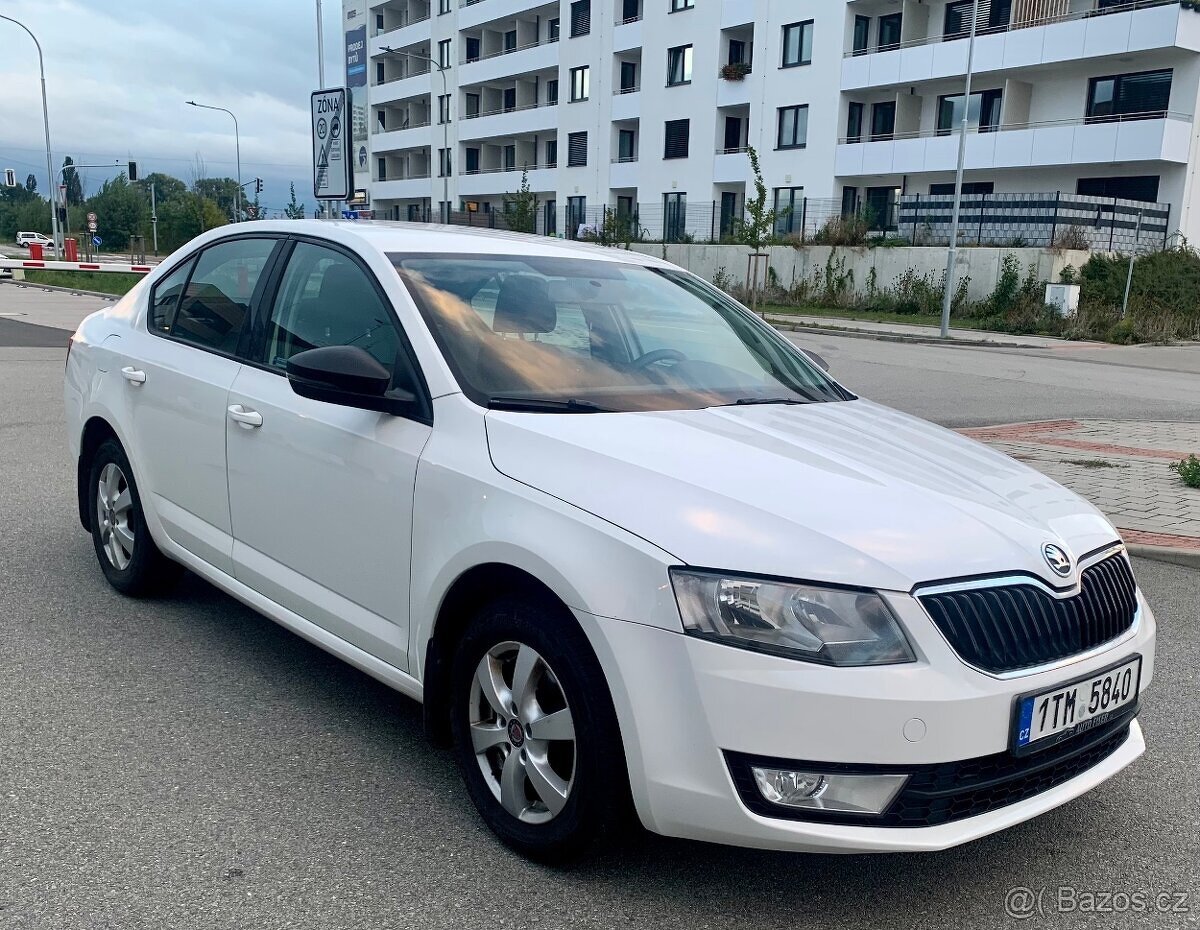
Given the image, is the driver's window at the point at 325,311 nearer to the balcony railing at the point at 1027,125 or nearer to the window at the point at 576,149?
the balcony railing at the point at 1027,125

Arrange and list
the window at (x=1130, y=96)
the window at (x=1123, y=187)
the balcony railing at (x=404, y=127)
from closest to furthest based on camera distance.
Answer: the window at (x=1130, y=96) < the window at (x=1123, y=187) < the balcony railing at (x=404, y=127)

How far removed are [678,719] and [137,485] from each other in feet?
10.1

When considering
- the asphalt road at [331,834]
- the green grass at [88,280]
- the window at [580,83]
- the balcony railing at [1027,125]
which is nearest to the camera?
the asphalt road at [331,834]

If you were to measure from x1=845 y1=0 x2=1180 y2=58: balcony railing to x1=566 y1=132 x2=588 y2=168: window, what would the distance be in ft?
55.4

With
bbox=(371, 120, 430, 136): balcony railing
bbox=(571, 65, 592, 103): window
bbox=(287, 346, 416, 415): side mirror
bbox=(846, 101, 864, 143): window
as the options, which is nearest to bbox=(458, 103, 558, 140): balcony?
bbox=(571, 65, 592, 103): window

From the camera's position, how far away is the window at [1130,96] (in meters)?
34.4

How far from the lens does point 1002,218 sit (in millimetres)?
32594

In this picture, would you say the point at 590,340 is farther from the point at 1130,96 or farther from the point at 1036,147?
the point at 1130,96

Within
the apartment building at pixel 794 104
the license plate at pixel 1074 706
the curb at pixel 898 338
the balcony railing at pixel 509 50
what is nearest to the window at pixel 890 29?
the apartment building at pixel 794 104

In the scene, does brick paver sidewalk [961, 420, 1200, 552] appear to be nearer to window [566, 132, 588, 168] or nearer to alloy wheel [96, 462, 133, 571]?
alloy wheel [96, 462, 133, 571]

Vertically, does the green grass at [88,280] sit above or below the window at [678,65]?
below

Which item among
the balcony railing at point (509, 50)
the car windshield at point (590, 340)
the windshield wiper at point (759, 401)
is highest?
the balcony railing at point (509, 50)

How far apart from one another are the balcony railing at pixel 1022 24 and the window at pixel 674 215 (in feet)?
32.9

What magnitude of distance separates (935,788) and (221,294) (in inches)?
130
